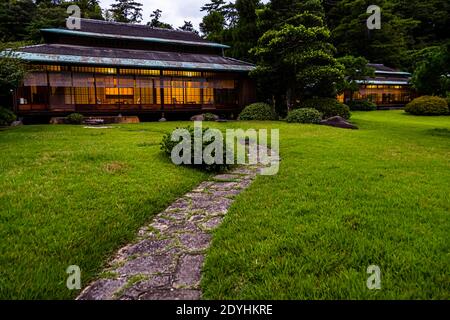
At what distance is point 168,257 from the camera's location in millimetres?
3660

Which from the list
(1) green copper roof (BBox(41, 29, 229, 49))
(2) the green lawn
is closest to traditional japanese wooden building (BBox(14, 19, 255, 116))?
(1) green copper roof (BBox(41, 29, 229, 49))

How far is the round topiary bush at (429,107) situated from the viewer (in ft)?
97.2

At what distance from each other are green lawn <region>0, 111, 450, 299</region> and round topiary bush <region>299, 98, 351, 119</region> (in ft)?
45.4

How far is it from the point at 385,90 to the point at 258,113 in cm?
2609

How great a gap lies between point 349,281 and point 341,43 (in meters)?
48.6

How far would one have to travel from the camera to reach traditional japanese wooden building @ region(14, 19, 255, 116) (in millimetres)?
19359

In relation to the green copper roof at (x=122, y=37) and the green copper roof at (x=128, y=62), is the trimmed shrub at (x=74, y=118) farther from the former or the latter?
the green copper roof at (x=122, y=37)

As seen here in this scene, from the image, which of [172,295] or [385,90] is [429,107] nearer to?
[385,90]

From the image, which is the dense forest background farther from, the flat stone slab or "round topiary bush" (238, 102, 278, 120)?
the flat stone slab

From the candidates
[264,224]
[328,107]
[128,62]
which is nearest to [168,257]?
[264,224]

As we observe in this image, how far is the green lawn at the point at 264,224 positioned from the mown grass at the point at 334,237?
1cm

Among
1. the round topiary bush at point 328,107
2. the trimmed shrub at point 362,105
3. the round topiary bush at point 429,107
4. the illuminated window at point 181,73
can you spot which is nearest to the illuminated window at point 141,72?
the illuminated window at point 181,73

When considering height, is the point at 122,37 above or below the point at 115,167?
above
